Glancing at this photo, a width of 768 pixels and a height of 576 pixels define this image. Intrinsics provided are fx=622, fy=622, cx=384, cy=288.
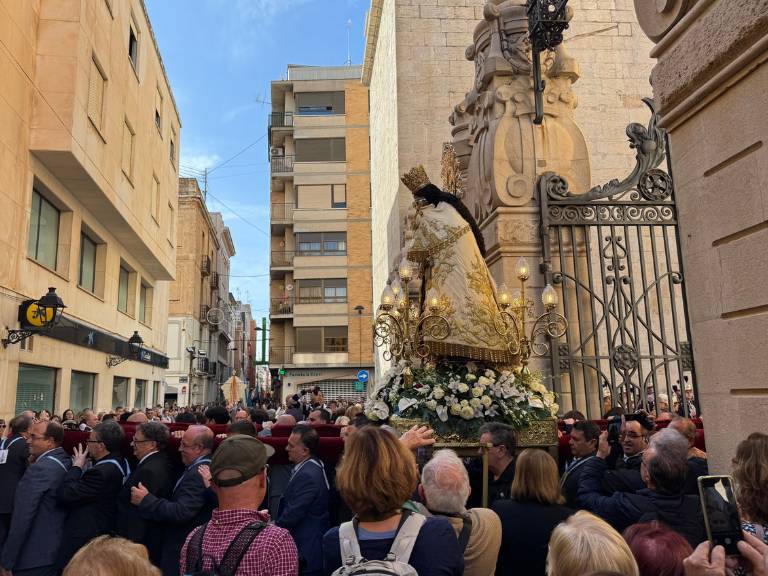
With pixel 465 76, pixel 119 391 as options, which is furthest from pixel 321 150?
pixel 465 76

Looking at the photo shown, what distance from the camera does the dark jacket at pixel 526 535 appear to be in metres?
3.27

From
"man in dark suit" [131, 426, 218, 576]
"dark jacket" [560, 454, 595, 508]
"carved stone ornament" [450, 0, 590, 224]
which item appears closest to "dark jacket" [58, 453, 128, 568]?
"man in dark suit" [131, 426, 218, 576]

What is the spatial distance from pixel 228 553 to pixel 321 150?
45.3 metres

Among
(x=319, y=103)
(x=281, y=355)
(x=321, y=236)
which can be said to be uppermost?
(x=319, y=103)

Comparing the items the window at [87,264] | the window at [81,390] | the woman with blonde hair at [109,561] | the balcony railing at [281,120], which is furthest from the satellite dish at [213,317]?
the woman with blonde hair at [109,561]

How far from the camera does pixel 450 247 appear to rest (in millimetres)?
6016

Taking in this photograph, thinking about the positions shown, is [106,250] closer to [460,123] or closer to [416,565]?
[460,123]

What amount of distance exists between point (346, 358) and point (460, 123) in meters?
31.8

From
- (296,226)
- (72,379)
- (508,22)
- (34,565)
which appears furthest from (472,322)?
(296,226)

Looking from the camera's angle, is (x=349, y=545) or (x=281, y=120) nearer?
(x=349, y=545)

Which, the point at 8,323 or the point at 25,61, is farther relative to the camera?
the point at 25,61

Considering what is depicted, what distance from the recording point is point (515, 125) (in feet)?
32.5

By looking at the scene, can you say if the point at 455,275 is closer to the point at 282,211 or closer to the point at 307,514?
the point at 307,514

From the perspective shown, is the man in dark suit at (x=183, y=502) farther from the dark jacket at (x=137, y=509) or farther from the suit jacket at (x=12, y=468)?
the suit jacket at (x=12, y=468)
